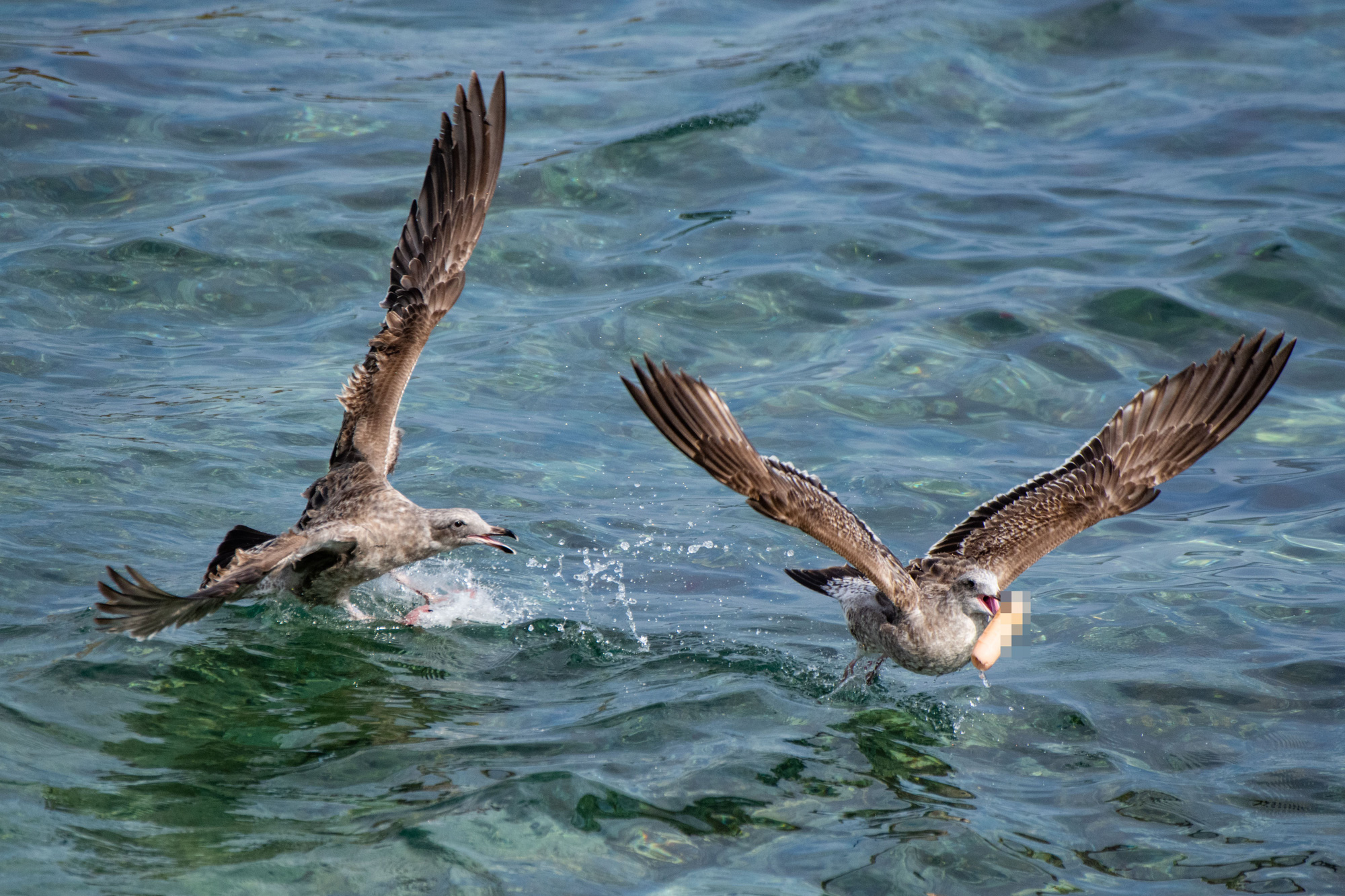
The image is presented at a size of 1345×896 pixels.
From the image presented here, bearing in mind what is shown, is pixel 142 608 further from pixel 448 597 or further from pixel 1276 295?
pixel 1276 295

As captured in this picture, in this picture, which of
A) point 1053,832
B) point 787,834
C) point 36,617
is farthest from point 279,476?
point 1053,832

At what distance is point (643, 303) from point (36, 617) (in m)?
5.14

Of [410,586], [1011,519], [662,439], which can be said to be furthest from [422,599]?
[1011,519]

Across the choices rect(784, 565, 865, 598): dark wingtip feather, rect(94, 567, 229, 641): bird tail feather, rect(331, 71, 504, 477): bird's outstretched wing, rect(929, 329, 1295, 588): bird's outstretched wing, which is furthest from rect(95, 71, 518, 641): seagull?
rect(929, 329, 1295, 588): bird's outstretched wing

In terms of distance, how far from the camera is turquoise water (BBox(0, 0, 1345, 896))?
5273 mm

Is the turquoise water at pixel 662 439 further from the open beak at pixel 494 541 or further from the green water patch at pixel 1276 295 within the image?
the open beak at pixel 494 541

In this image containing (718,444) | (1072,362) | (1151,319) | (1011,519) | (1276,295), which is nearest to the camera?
(718,444)

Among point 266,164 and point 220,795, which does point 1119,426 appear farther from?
point 266,164

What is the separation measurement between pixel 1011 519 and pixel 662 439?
284 cm

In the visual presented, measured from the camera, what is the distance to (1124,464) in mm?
6816

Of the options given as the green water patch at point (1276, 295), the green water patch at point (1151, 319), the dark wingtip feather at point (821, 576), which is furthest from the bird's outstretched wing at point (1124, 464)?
the green water patch at point (1276, 295)

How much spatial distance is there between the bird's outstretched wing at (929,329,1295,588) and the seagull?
244cm

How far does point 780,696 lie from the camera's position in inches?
250

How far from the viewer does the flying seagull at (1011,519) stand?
247 inches
